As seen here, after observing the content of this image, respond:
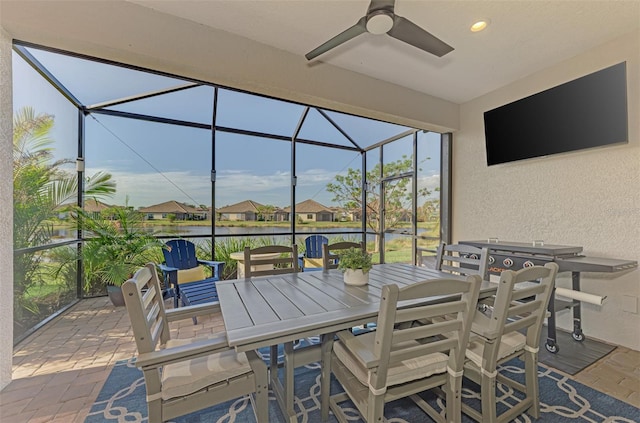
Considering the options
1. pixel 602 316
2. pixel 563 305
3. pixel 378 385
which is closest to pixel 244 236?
pixel 378 385

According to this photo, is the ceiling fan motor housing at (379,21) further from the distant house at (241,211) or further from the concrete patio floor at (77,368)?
the distant house at (241,211)

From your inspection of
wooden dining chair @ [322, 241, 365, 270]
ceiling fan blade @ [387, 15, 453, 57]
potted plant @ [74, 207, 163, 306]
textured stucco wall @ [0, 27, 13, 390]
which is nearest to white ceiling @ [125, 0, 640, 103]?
ceiling fan blade @ [387, 15, 453, 57]

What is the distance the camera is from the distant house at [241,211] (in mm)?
4625

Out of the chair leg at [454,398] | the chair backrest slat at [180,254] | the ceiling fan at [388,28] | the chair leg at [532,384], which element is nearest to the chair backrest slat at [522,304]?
the chair leg at [532,384]

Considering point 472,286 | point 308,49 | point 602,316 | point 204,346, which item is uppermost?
point 308,49

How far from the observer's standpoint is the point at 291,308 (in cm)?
158

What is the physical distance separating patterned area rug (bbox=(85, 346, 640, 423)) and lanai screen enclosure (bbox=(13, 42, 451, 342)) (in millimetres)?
1704

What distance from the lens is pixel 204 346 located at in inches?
50.9

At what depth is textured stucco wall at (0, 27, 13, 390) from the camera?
203 cm

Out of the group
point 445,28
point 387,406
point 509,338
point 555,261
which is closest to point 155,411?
point 387,406

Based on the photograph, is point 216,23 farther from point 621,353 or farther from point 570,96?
point 621,353

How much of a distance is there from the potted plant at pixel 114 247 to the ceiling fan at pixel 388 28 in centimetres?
343

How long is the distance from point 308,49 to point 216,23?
918 mm

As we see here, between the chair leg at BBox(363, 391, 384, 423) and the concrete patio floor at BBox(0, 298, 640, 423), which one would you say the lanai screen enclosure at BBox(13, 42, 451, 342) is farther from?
the chair leg at BBox(363, 391, 384, 423)
